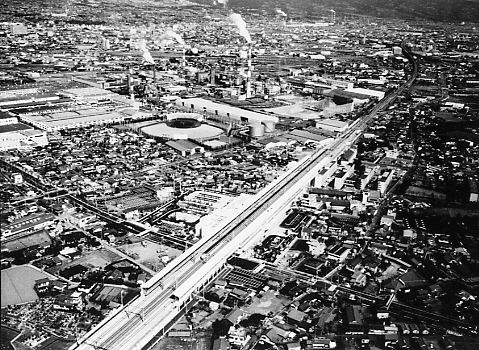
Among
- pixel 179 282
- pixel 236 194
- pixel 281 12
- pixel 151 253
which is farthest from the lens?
pixel 281 12

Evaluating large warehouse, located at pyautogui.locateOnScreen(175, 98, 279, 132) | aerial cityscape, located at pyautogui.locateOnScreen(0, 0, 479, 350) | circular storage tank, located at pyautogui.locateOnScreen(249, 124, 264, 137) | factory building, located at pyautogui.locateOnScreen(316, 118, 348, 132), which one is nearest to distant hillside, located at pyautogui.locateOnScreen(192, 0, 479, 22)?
aerial cityscape, located at pyautogui.locateOnScreen(0, 0, 479, 350)

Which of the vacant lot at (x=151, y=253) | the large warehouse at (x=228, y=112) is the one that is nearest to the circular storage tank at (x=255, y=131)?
the large warehouse at (x=228, y=112)

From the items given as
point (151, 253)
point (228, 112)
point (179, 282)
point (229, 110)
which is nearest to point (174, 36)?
point (229, 110)

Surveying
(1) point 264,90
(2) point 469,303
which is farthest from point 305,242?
(1) point 264,90

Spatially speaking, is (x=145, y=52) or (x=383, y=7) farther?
(x=145, y=52)

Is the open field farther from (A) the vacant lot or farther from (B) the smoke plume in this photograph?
(B) the smoke plume

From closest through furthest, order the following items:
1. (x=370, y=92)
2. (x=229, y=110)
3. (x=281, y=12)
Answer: (x=229, y=110) < (x=370, y=92) < (x=281, y=12)

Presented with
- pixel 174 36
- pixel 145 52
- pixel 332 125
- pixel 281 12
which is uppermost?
pixel 281 12

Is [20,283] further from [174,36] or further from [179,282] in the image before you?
[174,36]
